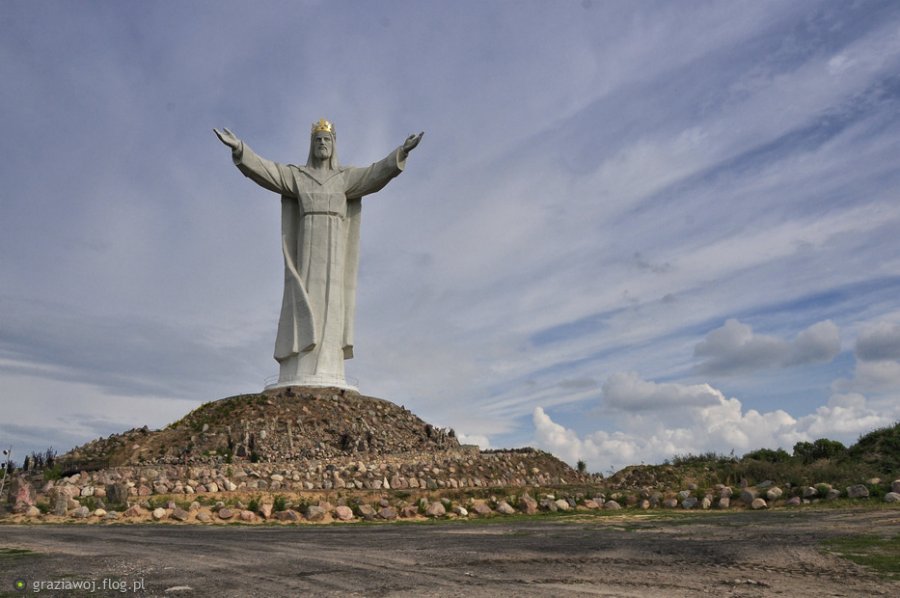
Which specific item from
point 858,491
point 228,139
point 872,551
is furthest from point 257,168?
point 872,551

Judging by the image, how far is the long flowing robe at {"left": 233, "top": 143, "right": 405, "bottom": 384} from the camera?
31297mm

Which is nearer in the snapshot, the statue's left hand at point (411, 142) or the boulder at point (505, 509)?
the boulder at point (505, 509)

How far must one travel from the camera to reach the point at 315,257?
32.0m

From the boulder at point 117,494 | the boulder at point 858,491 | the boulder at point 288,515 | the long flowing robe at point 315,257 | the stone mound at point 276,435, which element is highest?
the long flowing robe at point 315,257

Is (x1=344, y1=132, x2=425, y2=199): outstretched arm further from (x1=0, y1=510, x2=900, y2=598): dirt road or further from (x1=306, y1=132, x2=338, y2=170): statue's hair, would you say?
(x1=0, y1=510, x2=900, y2=598): dirt road

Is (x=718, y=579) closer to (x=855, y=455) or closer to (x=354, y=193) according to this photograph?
(x=855, y=455)

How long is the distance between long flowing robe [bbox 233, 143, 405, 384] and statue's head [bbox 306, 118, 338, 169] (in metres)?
0.53

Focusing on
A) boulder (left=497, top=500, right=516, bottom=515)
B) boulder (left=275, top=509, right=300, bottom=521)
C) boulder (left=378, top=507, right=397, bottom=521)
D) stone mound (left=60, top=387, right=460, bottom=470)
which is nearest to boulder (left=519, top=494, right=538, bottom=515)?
boulder (left=497, top=500, right=516, bottom=515)

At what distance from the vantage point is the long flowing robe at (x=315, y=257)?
31.3 m

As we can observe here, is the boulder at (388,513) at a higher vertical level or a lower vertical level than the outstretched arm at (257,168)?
lower

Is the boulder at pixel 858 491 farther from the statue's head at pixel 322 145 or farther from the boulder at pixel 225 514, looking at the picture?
the statue's head at pixel 322 145

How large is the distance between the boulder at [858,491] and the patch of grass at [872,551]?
227 inches

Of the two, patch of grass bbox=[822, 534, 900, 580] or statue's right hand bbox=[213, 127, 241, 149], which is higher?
statue's right hand bbox=[213, 127, 241, 149]

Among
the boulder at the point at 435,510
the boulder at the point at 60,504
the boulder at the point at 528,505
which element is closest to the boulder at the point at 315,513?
the boulder at the point at 435,510
